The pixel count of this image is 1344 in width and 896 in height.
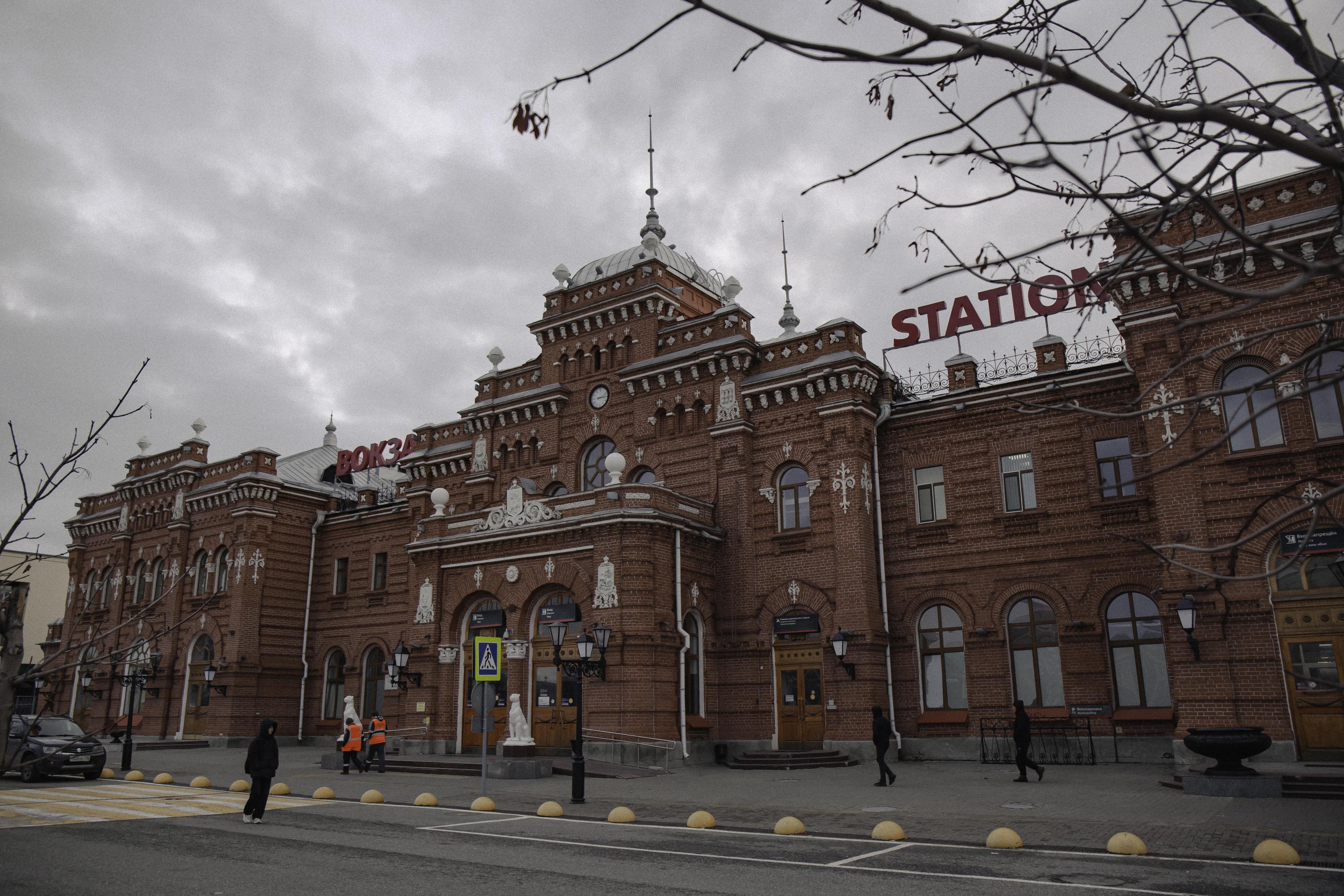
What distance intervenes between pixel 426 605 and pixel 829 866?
19.5 m

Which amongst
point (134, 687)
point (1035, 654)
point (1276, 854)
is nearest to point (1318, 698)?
point (1035, 654)

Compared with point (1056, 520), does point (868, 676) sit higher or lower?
lower

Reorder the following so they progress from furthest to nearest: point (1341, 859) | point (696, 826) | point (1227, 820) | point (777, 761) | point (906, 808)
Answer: point (777, 761) < point (906, 808) < point (696, 826) < point (1227, 820) < point (1341, 859)

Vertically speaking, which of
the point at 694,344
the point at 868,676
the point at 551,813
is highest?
→ the point at 694,344

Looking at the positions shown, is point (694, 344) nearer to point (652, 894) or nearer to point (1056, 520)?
point (1056, 520)

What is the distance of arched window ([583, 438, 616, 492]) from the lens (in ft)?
95.1

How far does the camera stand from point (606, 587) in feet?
77.8

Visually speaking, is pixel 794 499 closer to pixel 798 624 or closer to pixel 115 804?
pixel 798 624

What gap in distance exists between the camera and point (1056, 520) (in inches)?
901

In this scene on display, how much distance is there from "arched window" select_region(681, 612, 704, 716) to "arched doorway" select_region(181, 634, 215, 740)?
20.0 metres

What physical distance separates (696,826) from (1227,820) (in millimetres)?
7420

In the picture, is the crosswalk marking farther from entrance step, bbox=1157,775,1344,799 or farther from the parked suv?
entrance step, bbox=1157,775,1344,799

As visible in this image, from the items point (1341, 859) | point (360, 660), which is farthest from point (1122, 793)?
point (360, 660)

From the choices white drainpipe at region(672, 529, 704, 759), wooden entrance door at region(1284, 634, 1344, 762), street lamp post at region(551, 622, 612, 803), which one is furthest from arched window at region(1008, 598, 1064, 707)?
street lamp post at region(551, 622, 612, 803)
